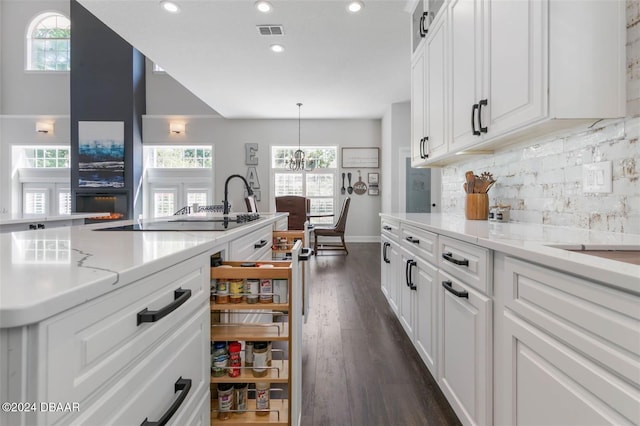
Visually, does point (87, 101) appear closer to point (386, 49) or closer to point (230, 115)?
point (230, 115)

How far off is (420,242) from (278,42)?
3.19 m

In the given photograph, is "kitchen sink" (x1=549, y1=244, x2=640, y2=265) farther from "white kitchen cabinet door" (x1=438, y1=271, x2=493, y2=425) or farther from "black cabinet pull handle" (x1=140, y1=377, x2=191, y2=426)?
"black cabinet pull handle" (x1=140, y1=377, x2=191, y2=426)

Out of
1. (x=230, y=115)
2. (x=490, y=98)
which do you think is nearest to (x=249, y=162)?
(x=230, y=115)

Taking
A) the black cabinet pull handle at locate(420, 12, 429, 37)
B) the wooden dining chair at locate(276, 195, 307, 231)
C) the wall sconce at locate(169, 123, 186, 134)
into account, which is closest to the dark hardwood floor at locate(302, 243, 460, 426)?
the black cabinet pull handle at locate(420, 12, 429, 37)

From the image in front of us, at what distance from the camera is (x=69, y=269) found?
586 millimetres

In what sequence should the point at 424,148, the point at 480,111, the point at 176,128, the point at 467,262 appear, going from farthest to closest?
the point at 176,128 → the point at 424,148 → the point at 480,111 → the point at 467,262

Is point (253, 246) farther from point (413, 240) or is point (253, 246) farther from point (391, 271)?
point (391, 271)

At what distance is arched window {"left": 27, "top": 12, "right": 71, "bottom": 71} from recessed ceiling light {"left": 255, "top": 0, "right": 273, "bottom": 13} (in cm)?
684

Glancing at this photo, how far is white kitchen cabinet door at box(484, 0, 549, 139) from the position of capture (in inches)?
49.7

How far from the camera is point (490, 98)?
1620 millimetres

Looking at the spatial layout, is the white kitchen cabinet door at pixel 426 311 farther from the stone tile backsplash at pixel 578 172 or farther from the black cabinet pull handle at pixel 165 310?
the black cabinet pull handle at pixel 165 310

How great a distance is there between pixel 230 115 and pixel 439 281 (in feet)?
21.8

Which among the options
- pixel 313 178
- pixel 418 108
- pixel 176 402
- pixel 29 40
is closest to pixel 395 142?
pixel 313 178

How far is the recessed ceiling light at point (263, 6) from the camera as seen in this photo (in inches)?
121
